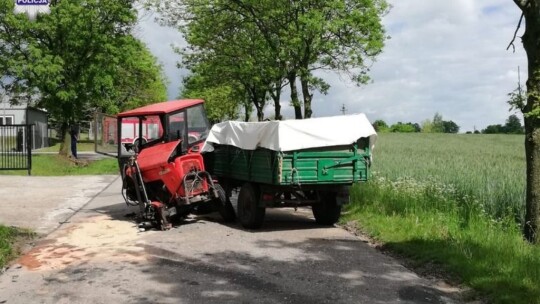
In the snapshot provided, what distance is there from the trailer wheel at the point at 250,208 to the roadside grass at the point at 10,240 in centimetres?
370

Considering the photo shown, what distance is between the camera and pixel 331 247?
8906mm

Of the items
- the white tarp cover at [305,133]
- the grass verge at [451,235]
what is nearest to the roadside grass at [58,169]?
the grass verge at [451,235]

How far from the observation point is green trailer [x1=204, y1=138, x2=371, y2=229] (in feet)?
32.1

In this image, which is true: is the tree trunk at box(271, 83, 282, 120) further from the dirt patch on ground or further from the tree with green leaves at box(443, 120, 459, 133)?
the tree with green leaves at box(443, 120, 459, 133)

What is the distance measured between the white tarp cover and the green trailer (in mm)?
141

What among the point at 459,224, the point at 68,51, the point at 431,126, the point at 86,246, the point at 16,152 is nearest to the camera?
the point at 86,246

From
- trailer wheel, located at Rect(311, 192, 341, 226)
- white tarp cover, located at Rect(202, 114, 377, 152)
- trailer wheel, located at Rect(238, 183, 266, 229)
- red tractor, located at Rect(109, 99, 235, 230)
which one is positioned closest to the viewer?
white tarp cover, located at Rect(202, 114, 377, 152)

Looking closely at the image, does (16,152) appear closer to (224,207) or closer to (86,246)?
(224,207)

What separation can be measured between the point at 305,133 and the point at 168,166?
8.74ft

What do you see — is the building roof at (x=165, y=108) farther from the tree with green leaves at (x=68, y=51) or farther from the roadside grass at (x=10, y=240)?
the tree with green leaves at (x=68, y=51)

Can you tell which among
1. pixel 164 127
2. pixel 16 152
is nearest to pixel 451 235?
pixel 164 127

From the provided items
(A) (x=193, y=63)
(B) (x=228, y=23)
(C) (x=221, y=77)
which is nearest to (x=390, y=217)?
(B) (x=228, y=23)

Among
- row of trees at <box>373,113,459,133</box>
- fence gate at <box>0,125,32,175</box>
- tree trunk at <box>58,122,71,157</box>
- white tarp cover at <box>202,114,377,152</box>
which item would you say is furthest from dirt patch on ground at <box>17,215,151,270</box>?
row of trees at <box>373,113,459,133</box>

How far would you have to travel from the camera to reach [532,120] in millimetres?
7934
